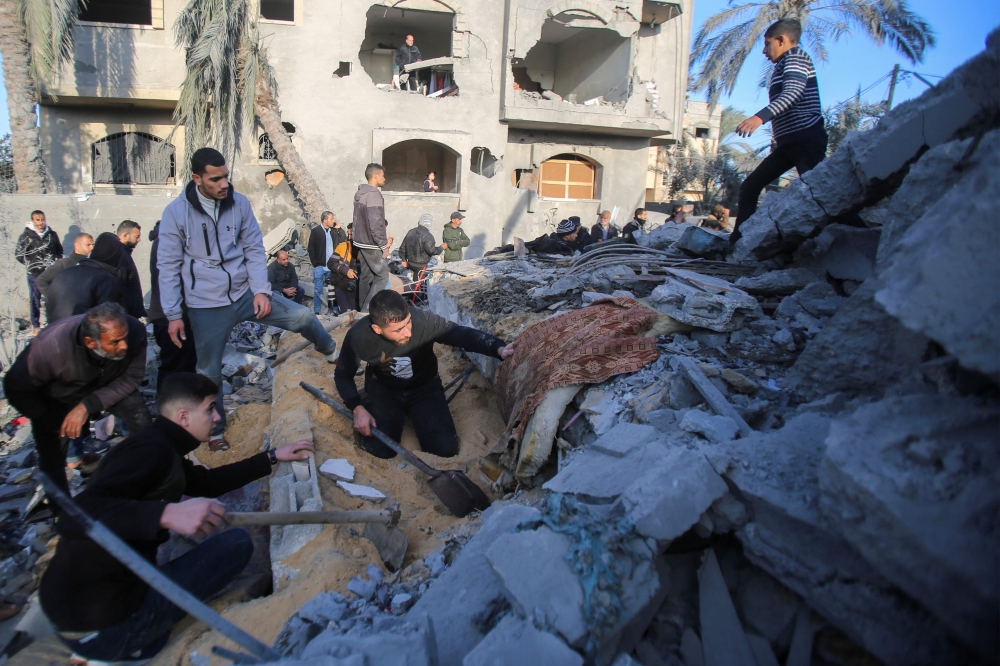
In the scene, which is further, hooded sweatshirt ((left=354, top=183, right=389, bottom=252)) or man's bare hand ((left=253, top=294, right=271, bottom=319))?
hooded sweatshirt ((left=354, top=183, right=389, bottom=252))

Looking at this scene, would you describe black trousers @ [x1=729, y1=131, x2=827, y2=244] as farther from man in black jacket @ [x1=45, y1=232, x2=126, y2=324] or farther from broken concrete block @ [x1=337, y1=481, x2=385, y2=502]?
man in black jacket @ [x1=45, y1=232, x2=126, y2=324]

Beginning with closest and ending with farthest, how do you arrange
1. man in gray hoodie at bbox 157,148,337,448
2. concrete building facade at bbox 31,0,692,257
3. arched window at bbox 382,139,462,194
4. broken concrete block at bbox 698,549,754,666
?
broken concrete block at bbox 698,549,754,666
man in gray hoodie at bbox 157,148,337,448
concrete building facade at bbox 31,0,692,257
arched window at bbox 382,139,462,194

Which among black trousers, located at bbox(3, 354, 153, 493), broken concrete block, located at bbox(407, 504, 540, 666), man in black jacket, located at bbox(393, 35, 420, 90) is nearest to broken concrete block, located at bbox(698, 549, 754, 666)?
broken concrete block, located at bbox(407, 504, 540, 666)

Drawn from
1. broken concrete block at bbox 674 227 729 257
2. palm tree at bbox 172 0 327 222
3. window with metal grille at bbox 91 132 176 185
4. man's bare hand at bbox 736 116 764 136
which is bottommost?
broken concrete block at bbox 674 227 729 257

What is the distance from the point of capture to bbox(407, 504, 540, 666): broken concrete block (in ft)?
6.25

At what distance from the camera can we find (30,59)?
12602 mm

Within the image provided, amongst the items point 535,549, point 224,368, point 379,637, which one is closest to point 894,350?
point 535,549

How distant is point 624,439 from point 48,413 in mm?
3356

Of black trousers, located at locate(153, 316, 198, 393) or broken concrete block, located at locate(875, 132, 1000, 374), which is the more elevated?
broken concrete block, located at locate(875, 132, 1000, 374)

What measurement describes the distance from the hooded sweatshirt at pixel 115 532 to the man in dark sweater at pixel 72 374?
1.18m

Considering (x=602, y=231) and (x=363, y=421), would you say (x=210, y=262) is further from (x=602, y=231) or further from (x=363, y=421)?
(x=602, y=231)

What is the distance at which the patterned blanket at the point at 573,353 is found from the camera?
3391 millimetres

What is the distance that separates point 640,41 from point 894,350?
16.9 meters

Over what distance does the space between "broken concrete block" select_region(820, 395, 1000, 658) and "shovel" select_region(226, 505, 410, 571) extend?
205cm
